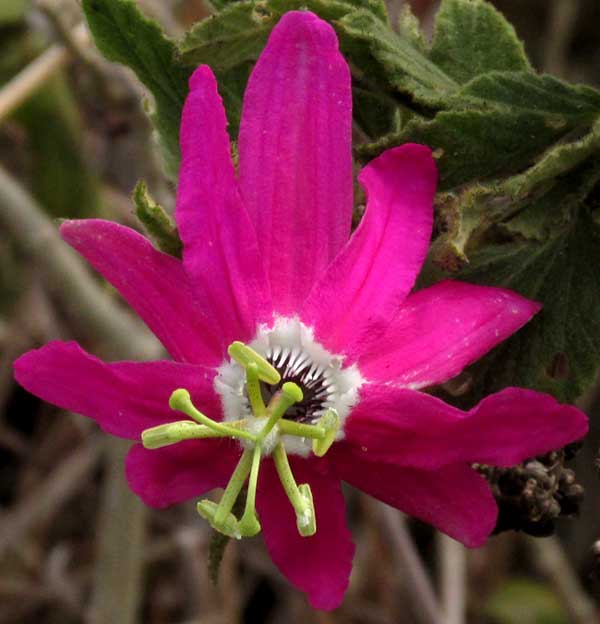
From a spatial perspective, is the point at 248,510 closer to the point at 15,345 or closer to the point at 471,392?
the point at 471,392

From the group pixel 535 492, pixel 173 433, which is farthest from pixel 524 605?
pixel 173 433

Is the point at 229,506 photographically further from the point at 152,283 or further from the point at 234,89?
the point at 234,89

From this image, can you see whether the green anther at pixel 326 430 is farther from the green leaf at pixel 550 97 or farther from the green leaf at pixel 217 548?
the green leaf at pixel 550 97

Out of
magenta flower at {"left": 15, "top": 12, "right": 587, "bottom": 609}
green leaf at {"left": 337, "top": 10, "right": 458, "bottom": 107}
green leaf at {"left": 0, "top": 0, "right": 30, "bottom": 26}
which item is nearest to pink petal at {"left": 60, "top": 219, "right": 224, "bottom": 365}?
magenta flower at {"left": 15, "top": 12, "right": 587, "bottom": 609}

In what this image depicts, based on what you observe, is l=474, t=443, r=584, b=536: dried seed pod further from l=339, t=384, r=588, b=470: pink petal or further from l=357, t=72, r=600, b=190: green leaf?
l=357, t=72, r=600, b=190: green leaf

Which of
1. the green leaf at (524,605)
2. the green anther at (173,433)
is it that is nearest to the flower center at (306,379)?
the green anther at (173,433)

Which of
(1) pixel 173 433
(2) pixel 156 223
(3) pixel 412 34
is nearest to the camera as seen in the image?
(1) pixel 173 433
